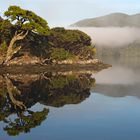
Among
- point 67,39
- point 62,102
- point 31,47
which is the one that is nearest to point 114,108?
point 62,102

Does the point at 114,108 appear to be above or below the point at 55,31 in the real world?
below

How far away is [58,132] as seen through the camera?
77.5 ft

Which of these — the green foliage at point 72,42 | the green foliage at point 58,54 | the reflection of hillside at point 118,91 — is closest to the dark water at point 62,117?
the reflection of hillside at point 118,91

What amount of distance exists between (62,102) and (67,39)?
67.8 m

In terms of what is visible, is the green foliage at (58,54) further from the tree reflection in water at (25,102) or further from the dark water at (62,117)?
the dark water at (62,117)

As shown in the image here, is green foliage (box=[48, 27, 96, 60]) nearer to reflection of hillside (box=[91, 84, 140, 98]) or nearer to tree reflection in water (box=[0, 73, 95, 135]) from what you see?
reflection of hillside (box=[91, 84, 140, 98])

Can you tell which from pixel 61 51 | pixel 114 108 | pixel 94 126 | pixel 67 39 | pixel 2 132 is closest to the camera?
pixel 2 132

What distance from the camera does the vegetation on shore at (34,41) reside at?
252ft

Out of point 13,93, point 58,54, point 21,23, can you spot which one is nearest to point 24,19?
point 21,23

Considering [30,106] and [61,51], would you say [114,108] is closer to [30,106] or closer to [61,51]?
[30,106]

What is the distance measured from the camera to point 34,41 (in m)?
87.6

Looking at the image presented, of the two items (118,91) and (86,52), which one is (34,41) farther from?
(118,91)

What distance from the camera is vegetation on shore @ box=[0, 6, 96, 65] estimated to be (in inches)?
3024

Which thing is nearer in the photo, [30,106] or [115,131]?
[115,131]
